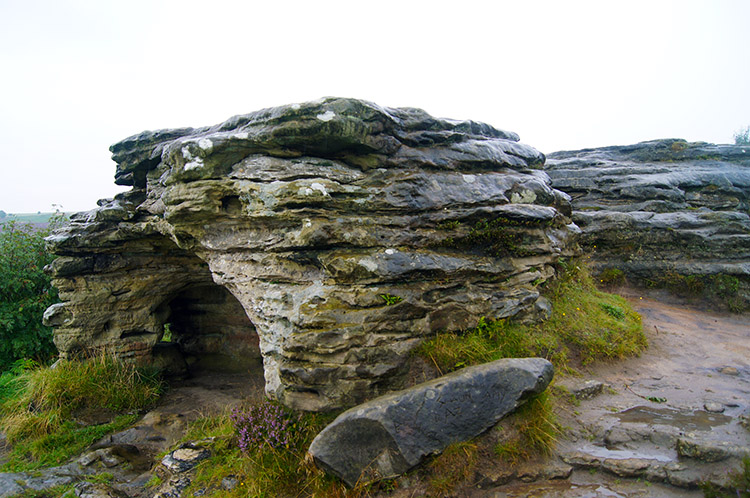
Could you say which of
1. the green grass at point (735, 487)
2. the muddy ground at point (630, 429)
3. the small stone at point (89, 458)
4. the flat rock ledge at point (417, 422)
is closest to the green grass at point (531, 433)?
the muddy ground at point (630, 429)

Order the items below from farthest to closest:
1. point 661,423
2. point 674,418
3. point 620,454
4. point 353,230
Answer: point 353,230
point 674,418
point 661,423
point 620,454

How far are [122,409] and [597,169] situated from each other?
64.2 feet

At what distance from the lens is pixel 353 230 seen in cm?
701

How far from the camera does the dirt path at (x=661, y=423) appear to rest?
4.70 metres

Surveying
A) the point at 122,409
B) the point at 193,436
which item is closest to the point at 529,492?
the point at 193,436

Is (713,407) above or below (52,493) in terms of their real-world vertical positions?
above

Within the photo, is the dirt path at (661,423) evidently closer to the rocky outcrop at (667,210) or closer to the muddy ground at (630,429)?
the muddy ground at (630,429)

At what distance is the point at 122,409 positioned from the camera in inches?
378

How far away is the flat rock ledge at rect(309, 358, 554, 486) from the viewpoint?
5242mm

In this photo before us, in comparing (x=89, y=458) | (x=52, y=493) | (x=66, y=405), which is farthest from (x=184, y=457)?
(x=66, y=405)

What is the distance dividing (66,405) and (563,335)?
1177 cm

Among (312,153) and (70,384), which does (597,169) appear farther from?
(70,384)

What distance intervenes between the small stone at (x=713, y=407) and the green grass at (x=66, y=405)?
1177cm

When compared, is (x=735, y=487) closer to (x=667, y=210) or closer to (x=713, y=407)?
(x=713, y=407)
